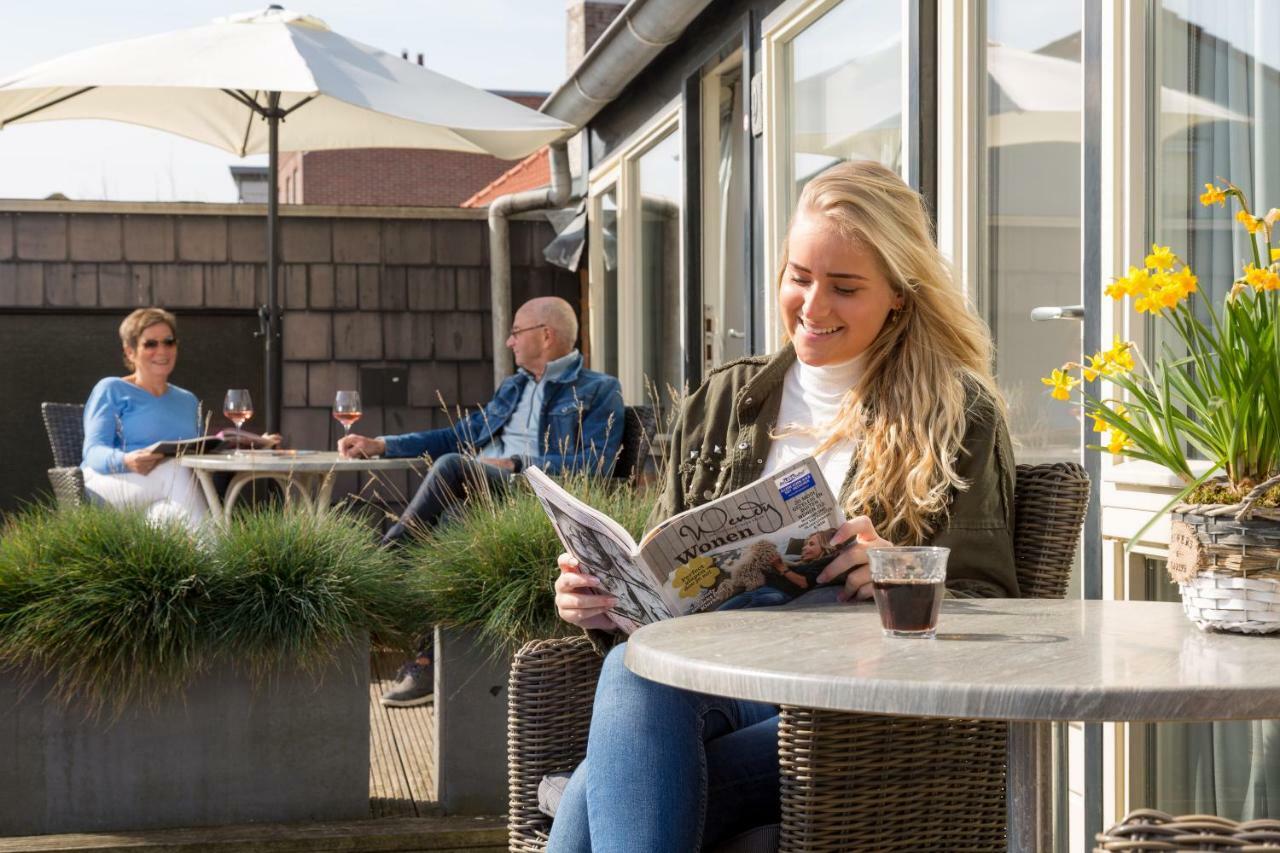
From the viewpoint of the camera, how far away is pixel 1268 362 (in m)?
1.57

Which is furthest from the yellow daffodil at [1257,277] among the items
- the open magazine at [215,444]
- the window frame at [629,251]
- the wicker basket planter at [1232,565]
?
the window frame at [629,251]

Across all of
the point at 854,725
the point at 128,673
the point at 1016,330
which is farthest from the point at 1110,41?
the point at 128,673

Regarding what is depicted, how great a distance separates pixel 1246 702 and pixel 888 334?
1000mm

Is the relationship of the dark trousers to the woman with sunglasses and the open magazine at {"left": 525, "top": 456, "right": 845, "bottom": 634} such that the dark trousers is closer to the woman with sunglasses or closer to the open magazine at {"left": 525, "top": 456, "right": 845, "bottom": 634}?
the woman with sunglasses

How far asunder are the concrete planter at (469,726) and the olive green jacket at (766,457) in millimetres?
1075

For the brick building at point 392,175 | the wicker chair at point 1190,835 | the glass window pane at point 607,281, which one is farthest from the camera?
the brick building at point 392,175

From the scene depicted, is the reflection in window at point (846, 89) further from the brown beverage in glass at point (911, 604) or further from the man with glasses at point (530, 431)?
the brown beverage in glass at point (911, 604)

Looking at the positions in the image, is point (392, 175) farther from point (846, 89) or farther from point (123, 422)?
point (846, 89)

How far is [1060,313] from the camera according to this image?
3273 millimetres

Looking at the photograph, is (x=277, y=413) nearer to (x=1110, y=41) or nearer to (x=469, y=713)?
(x=469, y=713)

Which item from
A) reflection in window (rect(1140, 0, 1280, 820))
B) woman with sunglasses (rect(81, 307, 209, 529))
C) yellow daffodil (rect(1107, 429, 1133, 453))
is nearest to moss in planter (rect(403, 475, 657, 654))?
reflection in window (rect(1140, 0, 1280, 820))

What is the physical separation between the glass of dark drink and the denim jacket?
320 cm

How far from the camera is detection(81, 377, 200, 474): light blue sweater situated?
5.44m

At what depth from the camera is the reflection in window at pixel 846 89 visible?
4371 millimetres
